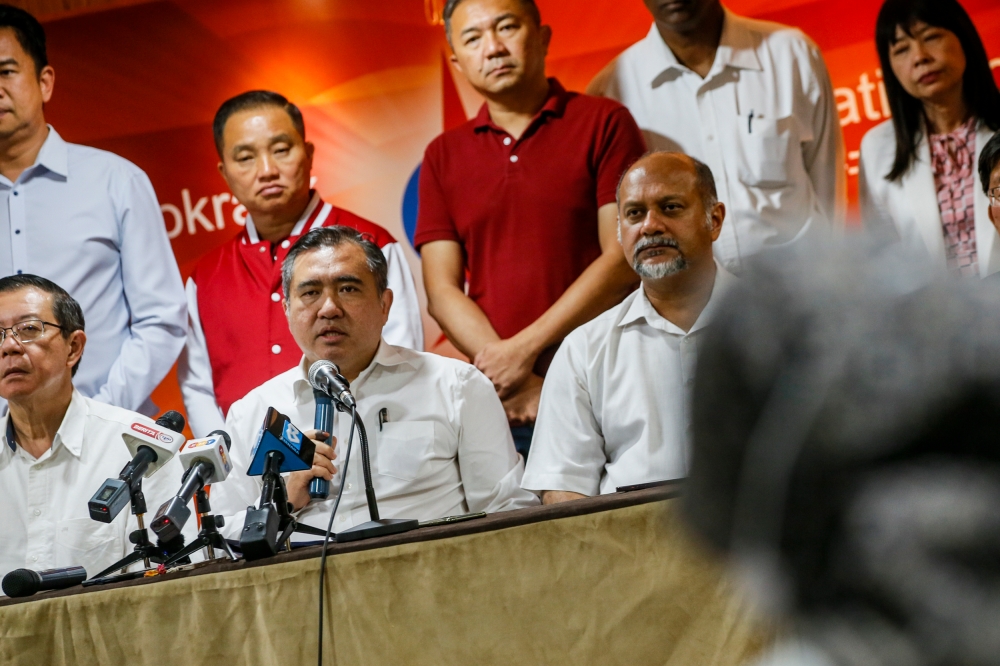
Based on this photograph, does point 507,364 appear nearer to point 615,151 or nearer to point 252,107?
point 615,151

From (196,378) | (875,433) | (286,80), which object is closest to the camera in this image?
(875,433)

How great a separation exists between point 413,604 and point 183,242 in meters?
2.29

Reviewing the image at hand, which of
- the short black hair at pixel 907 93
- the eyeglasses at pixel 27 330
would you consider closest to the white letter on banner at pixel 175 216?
the eyeglasses at pixel 27 330

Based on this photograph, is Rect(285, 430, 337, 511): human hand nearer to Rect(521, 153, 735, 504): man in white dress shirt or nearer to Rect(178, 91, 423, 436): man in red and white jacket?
Rect(521, 153, 735, 504): man in white dress shirt

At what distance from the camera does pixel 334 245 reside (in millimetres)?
2637

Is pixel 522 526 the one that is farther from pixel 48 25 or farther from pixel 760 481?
pixel 48 25

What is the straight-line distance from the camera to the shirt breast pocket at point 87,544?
239 centimetres

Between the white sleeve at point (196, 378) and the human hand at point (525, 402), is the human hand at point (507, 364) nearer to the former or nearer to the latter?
the human hand at point (525, 402)

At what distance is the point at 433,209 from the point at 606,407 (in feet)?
3.09

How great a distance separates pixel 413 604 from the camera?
1.55 meters

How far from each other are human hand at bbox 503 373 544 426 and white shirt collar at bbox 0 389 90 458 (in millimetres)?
1141

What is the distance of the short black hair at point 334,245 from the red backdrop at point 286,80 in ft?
2.07

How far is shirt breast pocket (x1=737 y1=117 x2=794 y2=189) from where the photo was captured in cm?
299

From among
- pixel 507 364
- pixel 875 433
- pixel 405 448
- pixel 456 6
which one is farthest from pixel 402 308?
pixel 875 433
